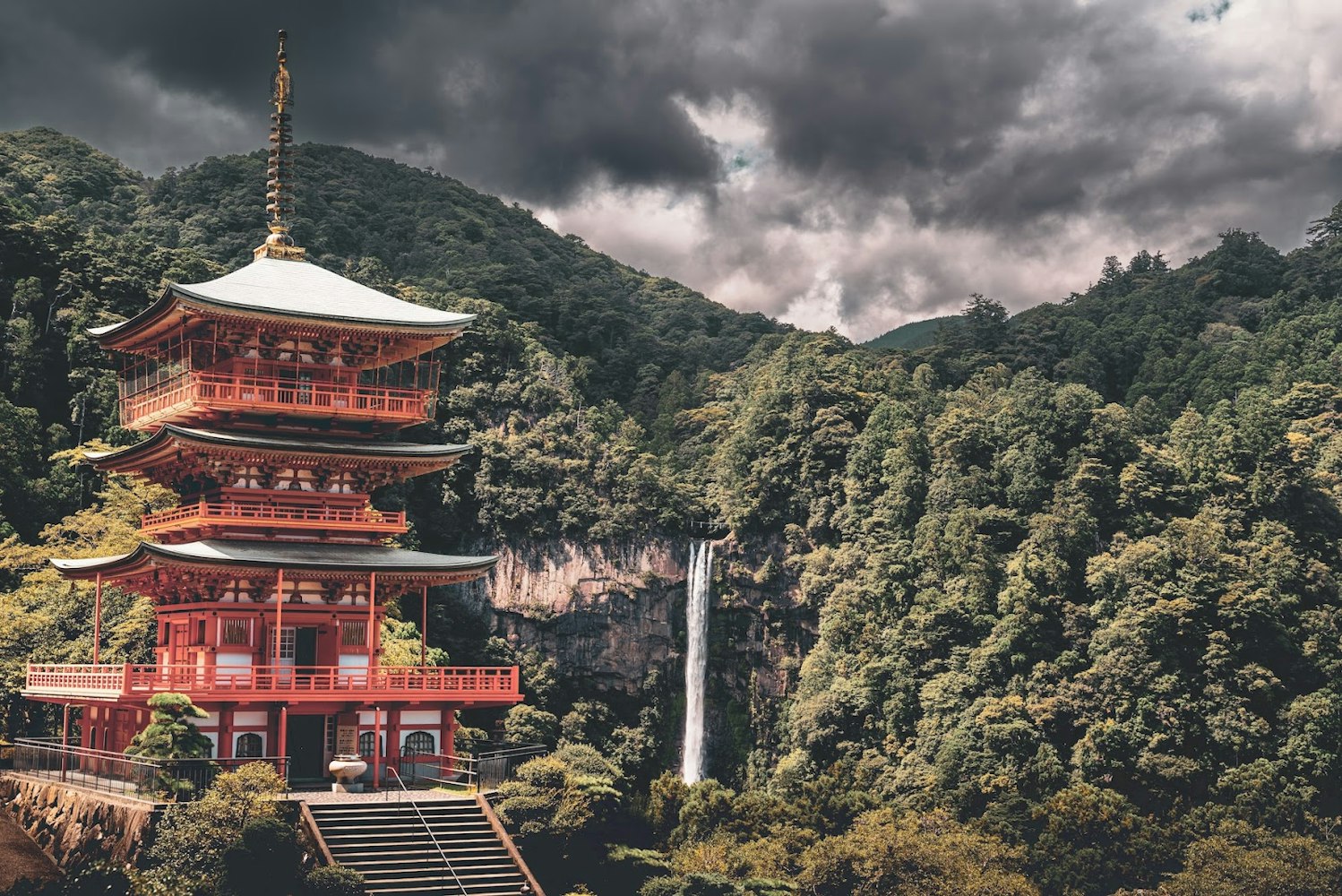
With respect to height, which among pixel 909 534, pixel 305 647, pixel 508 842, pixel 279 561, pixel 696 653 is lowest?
pixel 508 842

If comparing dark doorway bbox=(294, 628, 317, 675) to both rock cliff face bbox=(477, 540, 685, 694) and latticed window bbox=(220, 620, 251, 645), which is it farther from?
rock cliff face bbox=(477, 540, 685, 694)

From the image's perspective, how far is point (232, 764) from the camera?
34.0 meters

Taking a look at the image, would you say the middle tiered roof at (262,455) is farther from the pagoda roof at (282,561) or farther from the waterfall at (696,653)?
the waterfall at (696,653)

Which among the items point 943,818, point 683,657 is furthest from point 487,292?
point 943,818

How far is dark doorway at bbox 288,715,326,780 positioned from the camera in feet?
120

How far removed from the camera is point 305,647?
124 feet

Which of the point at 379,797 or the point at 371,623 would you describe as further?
the point at 371,623

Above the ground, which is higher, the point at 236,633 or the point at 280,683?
the point at 236,633

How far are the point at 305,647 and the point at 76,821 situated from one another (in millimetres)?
6227

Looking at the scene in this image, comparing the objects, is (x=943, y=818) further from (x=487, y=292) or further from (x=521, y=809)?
(x=487, y=292)

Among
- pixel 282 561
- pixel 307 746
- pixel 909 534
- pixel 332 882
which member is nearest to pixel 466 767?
pixel 307 746

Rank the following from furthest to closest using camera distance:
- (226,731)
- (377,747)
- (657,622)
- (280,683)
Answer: (657,622) → (280,683) → (226,731) → (377,747)

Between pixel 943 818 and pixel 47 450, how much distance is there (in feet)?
112

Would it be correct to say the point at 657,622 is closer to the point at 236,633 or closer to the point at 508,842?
the point at 236,633
